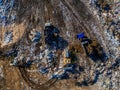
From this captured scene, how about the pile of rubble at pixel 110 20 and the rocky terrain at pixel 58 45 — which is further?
the pile of rubble at pixel 110 20

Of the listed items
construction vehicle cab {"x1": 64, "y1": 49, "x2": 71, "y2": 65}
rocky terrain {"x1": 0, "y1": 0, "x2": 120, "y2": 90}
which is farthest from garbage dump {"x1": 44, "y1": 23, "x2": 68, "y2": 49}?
construction vehicle cab {"x1": 64, "y1": 49, "x2": 71, "y2": 65}

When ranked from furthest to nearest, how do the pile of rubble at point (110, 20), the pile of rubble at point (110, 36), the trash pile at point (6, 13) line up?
the trash pile at point (6, 13), the pile of rubble at point (110, 20), the pile of rubble at point (110, 36)

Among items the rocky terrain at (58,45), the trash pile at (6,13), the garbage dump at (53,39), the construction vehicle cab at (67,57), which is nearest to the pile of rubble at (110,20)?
the rocky terrain at (58,45)

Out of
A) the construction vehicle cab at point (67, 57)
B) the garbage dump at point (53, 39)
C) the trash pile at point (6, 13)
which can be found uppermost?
the trash pile at point (6, 13)

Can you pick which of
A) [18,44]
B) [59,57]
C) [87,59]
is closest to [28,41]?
[18,44]

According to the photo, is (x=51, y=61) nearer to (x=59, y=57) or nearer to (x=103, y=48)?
(x=59, y=57)

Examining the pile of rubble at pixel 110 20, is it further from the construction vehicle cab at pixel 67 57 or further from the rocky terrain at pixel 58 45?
the construction vehicle cab at pixel 67 57

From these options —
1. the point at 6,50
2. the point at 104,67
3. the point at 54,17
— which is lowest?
the point at 104,67

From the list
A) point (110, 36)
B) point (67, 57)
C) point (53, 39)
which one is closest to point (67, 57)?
point (67, 57)
